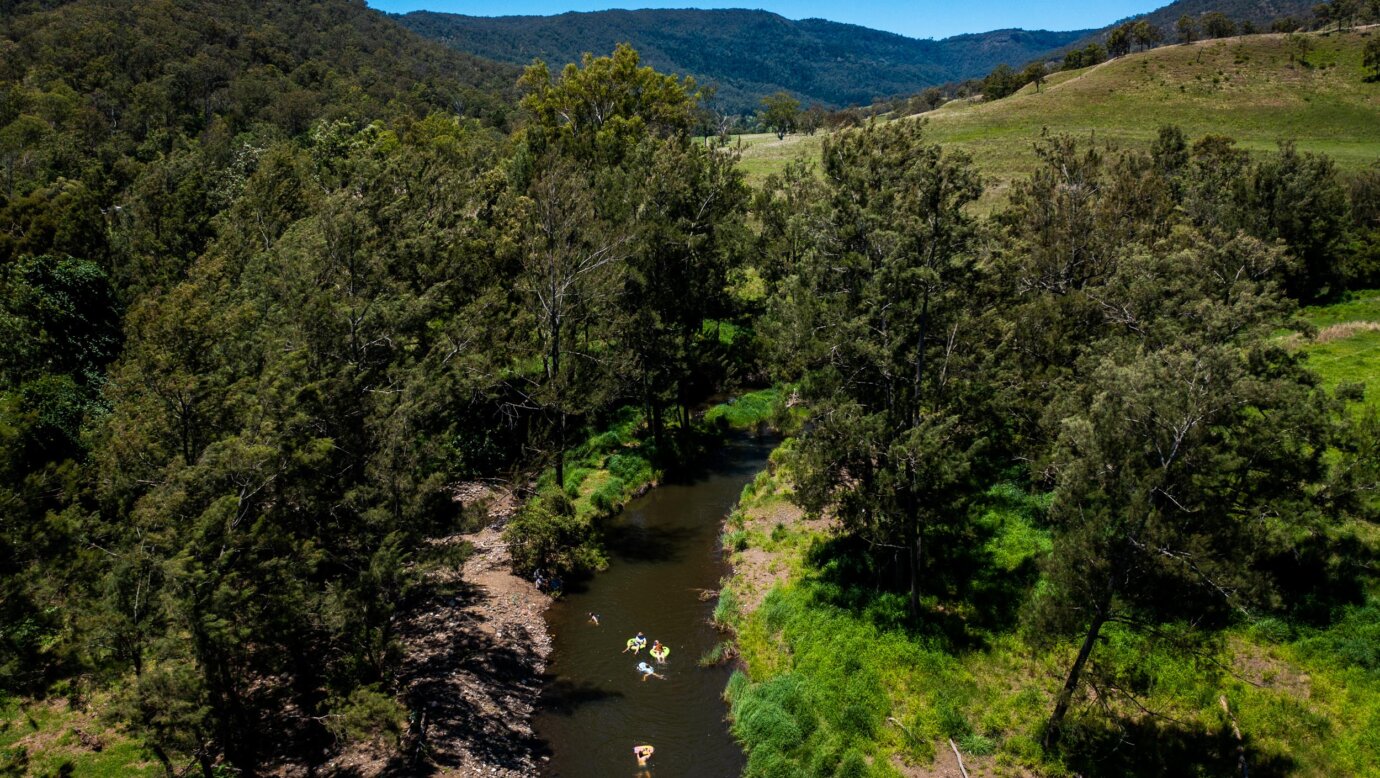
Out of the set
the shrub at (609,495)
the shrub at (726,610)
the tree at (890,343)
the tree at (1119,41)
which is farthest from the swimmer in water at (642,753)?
the tree at (1119,41)

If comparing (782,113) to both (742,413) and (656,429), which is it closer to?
(742,413)

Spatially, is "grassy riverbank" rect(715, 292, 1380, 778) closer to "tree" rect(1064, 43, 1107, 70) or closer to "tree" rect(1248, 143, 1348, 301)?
"tree" rect(1248, 143, 1348, 301)

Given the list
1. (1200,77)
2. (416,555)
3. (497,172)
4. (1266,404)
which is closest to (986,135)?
(1200,77)

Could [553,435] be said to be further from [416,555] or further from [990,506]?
[990,506]

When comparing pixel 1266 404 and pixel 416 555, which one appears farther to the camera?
pixel 416 555

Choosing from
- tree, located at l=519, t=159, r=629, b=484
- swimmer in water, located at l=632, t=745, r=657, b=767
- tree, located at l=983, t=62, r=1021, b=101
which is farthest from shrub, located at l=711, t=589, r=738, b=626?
tree, located at l=983, t=62, r=1021, b=101

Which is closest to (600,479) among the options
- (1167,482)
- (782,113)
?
(1167,482)
